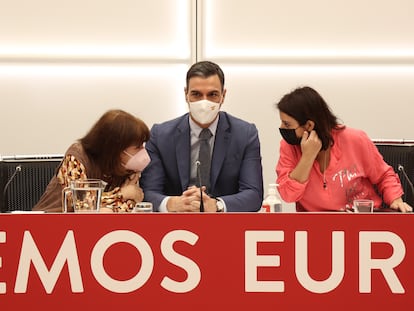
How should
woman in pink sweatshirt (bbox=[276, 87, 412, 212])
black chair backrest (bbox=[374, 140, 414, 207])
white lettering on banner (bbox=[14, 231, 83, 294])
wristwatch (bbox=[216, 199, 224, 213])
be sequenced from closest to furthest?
white lettering on banner (bbox=[14, 231, 83, 294]), wristwatch (bbox=[216, 199, 224, 213]), woman in pink sweatshirt (bbox=[276, 87, 412, 212]), black chair backrest (bbox=[374, 140, 414, 207])

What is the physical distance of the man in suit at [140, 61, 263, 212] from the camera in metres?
2.71

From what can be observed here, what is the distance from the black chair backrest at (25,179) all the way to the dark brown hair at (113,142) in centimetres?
19

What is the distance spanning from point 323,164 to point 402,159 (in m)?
0.35

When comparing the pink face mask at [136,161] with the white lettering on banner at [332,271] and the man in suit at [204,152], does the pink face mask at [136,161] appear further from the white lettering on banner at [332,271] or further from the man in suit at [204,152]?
the white lettering on banner at [332,271]

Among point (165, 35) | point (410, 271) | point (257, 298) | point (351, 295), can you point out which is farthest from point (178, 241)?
point (165, 35)

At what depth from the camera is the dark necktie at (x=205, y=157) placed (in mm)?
2705

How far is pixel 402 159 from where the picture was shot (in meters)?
2.80

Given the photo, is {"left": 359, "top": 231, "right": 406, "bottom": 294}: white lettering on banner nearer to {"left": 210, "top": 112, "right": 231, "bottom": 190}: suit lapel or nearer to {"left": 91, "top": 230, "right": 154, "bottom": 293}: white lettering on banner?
{"left": 91, "top": 230, "right": 154, "bottom": 293}: white lettering on banner

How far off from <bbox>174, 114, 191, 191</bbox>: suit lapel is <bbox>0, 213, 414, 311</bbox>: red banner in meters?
1.21

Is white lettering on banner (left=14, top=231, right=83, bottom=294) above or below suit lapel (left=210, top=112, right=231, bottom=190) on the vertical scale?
below

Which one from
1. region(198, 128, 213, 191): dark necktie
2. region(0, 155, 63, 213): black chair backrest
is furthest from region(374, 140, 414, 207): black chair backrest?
region(0, 155, 63, 213): black chair backrest

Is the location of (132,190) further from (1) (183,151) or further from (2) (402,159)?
(2) (402,159)

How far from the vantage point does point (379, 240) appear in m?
1.48

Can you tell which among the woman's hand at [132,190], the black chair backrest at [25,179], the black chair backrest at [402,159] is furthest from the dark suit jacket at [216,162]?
the black chair backrest at [402,159]
